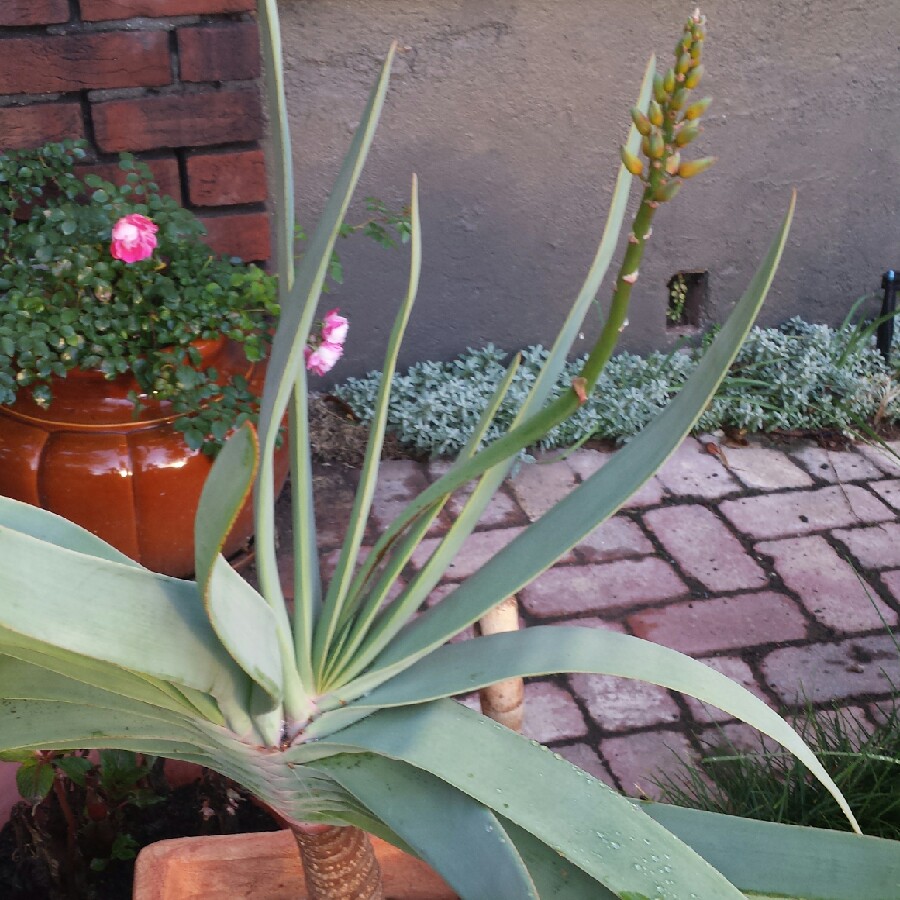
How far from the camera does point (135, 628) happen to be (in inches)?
25.4

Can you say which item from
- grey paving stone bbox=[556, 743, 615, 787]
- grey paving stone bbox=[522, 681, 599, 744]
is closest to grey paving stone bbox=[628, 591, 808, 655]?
grey paving stone bbox=[522, 681, 599, 744]

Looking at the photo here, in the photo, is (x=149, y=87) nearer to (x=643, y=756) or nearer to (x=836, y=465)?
(x=643, y=756)

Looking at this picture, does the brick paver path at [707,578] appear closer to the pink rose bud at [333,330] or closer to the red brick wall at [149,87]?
the pink rose bud at [333,330]

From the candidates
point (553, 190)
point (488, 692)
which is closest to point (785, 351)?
point (553, 190)

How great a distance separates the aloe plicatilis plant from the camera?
0.63 meters

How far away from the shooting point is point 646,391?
3.31 m

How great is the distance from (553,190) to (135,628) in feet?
9.50

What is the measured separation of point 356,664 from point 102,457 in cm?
148

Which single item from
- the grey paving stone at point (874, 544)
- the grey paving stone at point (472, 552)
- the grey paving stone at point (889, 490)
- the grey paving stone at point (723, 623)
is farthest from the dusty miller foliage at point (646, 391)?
the grey paving stone at point (723, 623)

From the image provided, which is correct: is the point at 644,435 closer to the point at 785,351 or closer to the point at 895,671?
the point at 895,671

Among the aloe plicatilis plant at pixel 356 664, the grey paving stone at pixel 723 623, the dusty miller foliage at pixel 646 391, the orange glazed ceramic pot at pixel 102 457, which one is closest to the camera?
the aloe plicatilis plant at pixel 356 664

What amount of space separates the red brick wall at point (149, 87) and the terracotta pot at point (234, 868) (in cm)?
156

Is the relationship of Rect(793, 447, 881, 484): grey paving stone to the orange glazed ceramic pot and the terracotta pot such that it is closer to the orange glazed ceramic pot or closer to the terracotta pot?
the orange glazed ceramic pot

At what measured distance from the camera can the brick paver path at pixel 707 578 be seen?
2.09 metres
